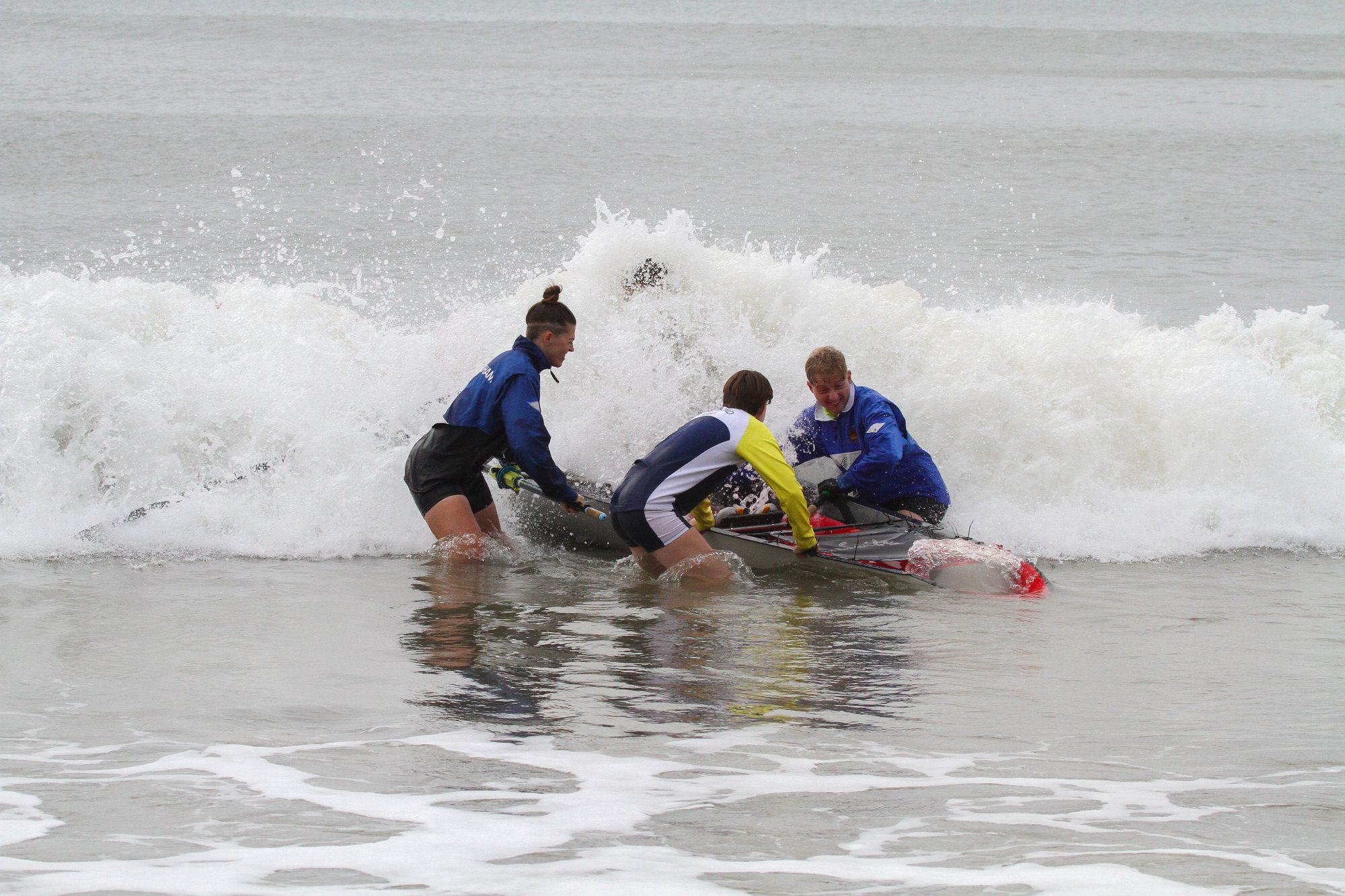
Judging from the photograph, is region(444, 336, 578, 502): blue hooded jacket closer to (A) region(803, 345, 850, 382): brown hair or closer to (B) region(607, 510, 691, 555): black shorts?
(B) region(607, 510, 691, 555): black shorts

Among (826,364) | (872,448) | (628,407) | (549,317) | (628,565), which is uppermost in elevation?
(549,317)

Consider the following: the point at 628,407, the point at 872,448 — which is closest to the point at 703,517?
the point at 872,448

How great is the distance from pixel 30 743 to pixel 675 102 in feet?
109

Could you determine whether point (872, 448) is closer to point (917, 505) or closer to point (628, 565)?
point (917, 505)

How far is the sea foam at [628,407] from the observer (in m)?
9.38

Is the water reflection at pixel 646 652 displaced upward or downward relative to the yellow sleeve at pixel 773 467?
downward

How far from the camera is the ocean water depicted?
13.2 feet

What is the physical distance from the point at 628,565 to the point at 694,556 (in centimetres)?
82

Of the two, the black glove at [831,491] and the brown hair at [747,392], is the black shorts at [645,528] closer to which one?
the brown hair at [747,392]

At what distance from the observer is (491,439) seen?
767 cm

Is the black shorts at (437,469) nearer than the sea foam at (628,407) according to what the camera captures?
Yes

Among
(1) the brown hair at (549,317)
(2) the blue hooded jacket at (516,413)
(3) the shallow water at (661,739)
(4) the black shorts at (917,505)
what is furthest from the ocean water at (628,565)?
(1) the brown hair at (549,317)

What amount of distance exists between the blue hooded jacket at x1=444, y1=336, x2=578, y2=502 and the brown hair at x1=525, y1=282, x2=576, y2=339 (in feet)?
0.31

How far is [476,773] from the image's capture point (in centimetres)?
442
